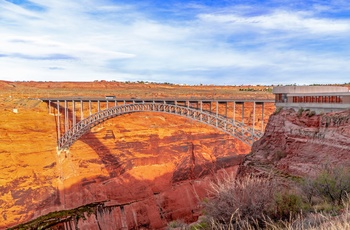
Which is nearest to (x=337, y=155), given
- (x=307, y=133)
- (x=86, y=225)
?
(x=307, y=133)

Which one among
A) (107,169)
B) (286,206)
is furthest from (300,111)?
(107,169)

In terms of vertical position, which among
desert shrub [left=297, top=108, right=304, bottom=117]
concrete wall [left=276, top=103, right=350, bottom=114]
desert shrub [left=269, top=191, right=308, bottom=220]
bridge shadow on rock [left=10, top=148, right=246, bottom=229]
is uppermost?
concrete wall [left=276, top=103, right=350, bottom=114]

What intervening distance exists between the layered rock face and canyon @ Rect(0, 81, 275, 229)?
10.5 metres

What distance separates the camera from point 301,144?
11.2 metres

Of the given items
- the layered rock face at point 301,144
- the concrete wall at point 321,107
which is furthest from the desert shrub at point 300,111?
the concrete wall at point 321,107

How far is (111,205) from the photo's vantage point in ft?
98.1

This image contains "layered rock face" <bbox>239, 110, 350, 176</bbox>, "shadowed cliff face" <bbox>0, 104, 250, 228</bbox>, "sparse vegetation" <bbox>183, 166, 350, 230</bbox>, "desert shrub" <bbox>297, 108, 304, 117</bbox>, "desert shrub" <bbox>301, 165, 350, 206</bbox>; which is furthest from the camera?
"shadowed cliff face" <bbox>0, 104, 250, 228</bbox>

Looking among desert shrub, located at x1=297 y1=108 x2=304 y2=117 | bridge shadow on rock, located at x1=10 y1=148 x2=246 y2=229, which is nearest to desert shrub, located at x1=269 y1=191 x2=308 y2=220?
desert shrub, located at x1=297 y1=108 x2=304 y2=117

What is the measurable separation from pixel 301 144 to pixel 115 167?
25339mm

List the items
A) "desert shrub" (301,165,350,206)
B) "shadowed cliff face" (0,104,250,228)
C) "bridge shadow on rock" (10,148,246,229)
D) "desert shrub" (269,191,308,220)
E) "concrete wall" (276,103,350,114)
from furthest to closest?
"shadowed cliff face" (0,104,250,228) < "bridge shadow on rock" (10,148,246,229) < "concrete wall" (276,103,350,114) < "desert shrub" (301,165,350,206) < "desert shrub" (269,191,308,220)

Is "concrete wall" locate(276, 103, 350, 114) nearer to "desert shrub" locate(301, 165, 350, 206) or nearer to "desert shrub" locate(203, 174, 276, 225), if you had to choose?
"desert shrub" locate(301, 165, 350, 206)

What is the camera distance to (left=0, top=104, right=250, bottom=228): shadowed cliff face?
2741 centimetres

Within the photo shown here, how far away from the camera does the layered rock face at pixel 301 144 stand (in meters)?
9.88

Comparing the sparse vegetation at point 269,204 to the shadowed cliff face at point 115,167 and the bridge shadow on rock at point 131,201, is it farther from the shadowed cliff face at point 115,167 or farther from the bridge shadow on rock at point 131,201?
the bridge shadow on rock at point 131,201
